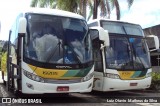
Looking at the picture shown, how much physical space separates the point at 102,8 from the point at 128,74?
39.4 feet

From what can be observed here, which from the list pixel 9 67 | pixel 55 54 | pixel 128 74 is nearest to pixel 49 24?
pixel 55 54

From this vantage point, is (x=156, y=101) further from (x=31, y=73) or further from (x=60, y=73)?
(x=31, y=73)

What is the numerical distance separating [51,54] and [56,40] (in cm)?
56

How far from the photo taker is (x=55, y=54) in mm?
11164

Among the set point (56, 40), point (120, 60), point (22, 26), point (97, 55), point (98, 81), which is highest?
point (22, 26)

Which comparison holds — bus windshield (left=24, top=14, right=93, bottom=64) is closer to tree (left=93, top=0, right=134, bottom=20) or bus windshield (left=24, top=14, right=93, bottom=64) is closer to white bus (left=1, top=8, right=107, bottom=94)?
white bus (left=1, top=8, right=107, bottom=94)

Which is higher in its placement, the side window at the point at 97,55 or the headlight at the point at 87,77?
the side window at the point at 97,55

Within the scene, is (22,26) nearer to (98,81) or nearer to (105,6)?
(98,81)

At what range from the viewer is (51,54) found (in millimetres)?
11102

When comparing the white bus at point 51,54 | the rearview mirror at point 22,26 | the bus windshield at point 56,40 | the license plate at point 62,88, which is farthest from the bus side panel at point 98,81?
the rearview mirror at point 22,26

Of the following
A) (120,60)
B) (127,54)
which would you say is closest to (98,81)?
(120,60)

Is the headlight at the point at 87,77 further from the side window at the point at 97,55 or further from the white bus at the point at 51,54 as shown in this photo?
the side window at the point at 97,55

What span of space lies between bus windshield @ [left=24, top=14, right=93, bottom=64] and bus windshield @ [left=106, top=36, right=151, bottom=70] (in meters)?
1.65

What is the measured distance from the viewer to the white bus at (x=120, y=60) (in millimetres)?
13078
